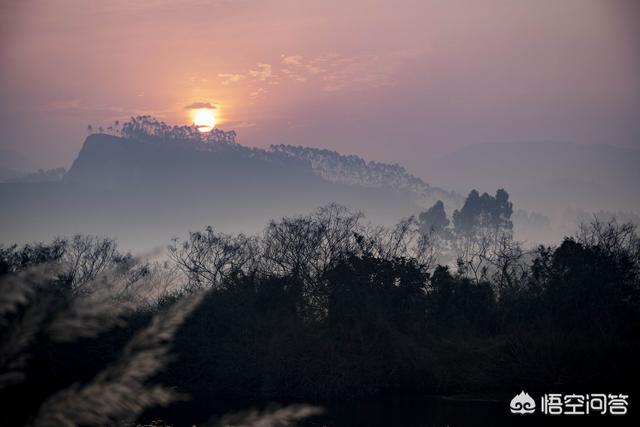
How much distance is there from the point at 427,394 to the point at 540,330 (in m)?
7.91

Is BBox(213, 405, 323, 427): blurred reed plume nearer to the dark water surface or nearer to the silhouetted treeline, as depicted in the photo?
the dark water surface

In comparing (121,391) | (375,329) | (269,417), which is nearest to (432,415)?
(375,329)

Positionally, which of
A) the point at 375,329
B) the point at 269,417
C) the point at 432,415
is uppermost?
the point at 375,329

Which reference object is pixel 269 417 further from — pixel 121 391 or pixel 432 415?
pixel 432 415

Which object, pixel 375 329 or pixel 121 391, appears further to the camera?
pixel 375 329

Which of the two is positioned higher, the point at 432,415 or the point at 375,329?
the point at 375,329

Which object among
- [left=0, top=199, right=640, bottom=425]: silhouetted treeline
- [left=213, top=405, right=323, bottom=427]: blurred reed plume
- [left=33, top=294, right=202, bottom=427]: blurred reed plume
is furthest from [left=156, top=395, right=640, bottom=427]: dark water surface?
[left=33, top=294, right=202, bottom=427]: blurred reed plume

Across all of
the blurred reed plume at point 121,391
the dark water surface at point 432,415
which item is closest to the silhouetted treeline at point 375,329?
the dark water surface at point 432,415

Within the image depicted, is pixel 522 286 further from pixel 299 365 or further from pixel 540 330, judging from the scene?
pixel 299 365

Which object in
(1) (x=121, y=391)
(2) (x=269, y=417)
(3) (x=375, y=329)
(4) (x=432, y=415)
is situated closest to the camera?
(1) (x=121, y=391)

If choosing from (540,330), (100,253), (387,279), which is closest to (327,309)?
(387,279)

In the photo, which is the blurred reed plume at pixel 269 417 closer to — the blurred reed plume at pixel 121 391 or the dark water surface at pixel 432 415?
the blurred reed plume at pixel 121 391

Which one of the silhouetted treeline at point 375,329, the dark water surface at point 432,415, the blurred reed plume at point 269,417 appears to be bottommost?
the dark water surface at point 432,415

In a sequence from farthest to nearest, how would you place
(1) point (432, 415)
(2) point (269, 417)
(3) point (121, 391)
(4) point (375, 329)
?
(4) point (375, 329) < (1) point (432, 415) < (2) point (269, 417) < (3) point (121, 391)
